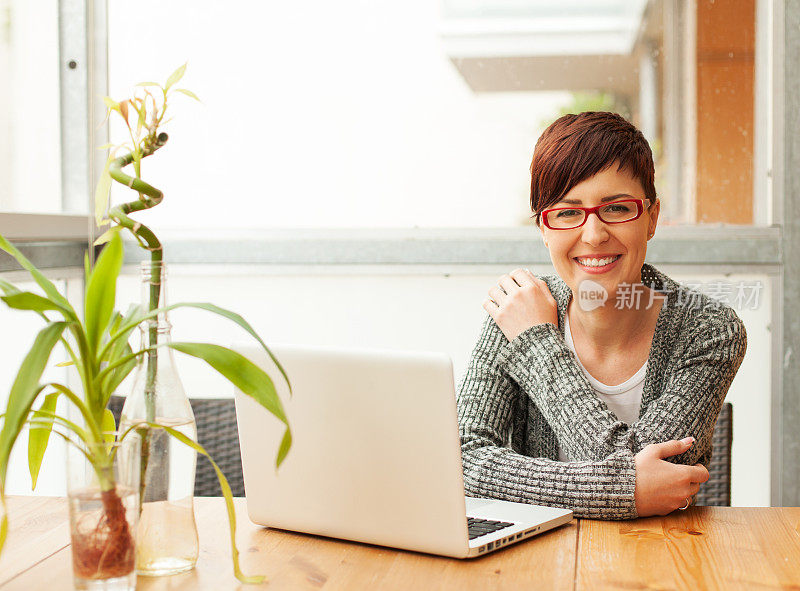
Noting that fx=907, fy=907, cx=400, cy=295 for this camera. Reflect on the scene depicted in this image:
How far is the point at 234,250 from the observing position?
2.67 meters

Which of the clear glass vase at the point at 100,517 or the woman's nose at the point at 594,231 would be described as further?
the woman's nose at the point at 594,231

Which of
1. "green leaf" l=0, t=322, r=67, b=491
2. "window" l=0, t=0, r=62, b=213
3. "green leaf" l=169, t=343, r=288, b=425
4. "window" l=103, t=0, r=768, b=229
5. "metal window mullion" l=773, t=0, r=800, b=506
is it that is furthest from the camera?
"window" l=103, t=0, r=768, b=229

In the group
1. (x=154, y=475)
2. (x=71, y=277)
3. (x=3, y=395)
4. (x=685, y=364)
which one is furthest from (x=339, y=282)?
(x=154, y=475)

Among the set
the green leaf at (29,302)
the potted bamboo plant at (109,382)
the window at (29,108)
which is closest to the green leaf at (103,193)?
the potted bamboo plant at (109,382)

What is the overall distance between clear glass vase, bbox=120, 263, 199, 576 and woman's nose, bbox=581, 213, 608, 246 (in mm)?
835

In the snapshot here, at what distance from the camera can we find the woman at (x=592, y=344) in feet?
4.68

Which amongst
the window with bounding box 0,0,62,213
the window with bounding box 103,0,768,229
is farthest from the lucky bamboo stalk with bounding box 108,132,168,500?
the window with bounding box 103,0,768,229

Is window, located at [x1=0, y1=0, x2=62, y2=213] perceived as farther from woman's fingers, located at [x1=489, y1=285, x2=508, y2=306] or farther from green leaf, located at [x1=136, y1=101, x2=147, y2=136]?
green leaf, located at [x1=136, y1=101, x2=147, y2=136]

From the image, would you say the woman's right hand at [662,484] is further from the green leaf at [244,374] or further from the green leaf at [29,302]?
the green leaf at [29,302]

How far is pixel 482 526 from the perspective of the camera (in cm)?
118

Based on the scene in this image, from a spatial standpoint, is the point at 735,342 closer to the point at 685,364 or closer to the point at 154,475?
the point at 685,364

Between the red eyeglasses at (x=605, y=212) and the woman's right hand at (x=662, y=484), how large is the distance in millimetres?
481

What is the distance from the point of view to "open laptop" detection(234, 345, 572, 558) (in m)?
1.06

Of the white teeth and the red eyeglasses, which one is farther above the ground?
the red eyeglasses
